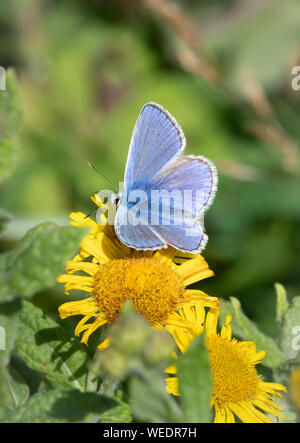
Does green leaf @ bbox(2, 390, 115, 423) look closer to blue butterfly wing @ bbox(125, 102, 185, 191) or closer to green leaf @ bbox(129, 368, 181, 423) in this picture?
green leaf @ bbox(129, 368, 181, 423)

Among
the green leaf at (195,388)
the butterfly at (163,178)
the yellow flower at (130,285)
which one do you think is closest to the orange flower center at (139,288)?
the yellow flower at (130,285)

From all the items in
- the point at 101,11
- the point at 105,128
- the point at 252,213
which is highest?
the point at 101,11

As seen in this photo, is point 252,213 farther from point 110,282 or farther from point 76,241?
point 76,241

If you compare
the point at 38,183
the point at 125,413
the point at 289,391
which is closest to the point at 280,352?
the point at 289,391

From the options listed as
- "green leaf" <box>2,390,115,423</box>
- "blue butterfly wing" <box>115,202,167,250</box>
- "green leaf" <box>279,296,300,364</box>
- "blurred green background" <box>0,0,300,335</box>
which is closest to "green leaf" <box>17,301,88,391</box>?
"green leaf" <box>2,390,115,423</box>

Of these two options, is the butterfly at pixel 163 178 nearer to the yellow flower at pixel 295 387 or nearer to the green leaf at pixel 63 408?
the yellow flower at pixel 295 387
